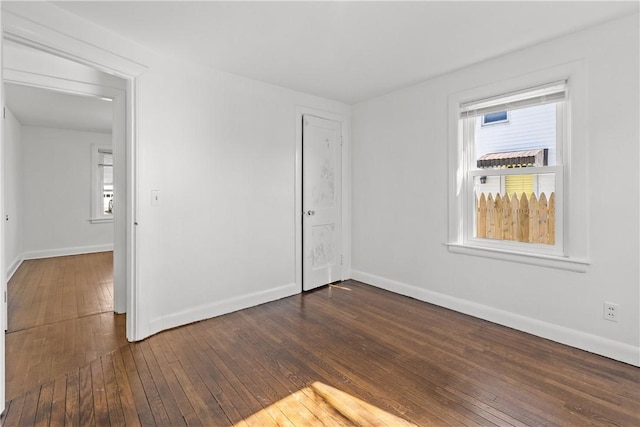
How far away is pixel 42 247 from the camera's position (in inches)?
244

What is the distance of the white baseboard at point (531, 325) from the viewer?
2.34 meters

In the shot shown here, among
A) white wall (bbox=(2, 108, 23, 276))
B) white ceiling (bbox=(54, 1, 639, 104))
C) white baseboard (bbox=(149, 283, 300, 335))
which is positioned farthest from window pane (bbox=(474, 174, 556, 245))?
white wall (bbox=(2, 108, 23, 276))

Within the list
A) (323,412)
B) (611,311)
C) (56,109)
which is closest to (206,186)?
(323,412)

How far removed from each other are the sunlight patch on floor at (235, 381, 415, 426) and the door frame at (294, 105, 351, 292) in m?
2.04

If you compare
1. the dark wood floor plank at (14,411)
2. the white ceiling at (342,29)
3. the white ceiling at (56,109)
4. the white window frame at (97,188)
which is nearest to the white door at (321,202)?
the white ceiling at (342,29)

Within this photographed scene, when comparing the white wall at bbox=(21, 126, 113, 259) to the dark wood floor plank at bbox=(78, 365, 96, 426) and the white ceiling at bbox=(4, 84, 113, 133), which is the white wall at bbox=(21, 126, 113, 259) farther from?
the dark wood floor plank at bbox=(78, 365, 96, 426)

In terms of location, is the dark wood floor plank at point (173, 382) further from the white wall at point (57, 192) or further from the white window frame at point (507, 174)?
the white wall at point (57, 192)

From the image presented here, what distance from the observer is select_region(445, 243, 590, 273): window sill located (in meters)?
2.54

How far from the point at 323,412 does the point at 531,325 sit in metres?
2.03

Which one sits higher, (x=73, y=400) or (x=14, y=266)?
(x=14, y=266)

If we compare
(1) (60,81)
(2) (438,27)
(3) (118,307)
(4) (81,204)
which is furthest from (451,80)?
(4) (81,204)

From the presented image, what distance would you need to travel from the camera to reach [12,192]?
485 centimetres

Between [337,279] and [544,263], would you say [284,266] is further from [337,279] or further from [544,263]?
[544,263]

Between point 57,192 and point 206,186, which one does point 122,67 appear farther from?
point 57,192
